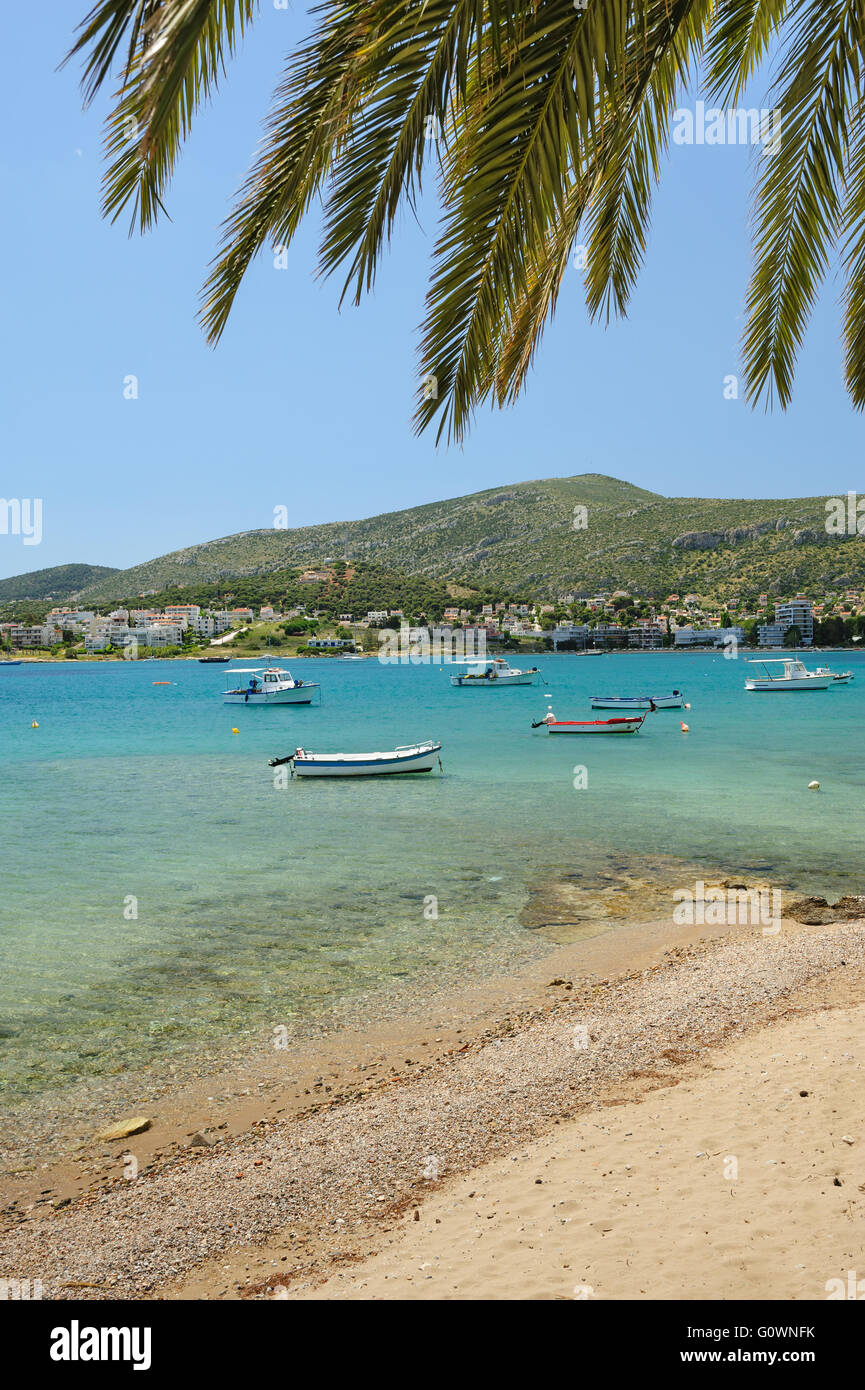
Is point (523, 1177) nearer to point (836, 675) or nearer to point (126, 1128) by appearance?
point (126, 1128)

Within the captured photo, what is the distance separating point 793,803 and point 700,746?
1404cm

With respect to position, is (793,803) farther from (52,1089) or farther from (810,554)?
(810,554)

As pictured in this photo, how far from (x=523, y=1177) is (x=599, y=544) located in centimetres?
15238

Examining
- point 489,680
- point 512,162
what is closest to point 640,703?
point 489,680

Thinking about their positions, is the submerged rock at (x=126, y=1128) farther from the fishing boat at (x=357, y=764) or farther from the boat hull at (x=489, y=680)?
the boat hull at (x=489, y=680)

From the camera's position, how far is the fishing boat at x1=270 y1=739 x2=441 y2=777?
92.8 ft

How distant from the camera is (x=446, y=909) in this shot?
13.9 m

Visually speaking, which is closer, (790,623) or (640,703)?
(640,703)

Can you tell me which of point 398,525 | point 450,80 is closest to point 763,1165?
point 450,80

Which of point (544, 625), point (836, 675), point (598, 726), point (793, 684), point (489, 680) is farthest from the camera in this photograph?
point (544, 625)

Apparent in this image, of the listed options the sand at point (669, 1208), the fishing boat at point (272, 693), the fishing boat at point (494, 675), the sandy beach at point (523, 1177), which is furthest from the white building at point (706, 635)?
the sand at point (669, 1208)

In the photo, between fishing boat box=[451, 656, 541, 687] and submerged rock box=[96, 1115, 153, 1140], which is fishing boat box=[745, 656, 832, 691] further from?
submerged rock box=[96, 1115, 153, 1140]

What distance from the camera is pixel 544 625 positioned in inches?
6334

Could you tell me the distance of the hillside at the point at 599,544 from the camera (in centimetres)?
13550
